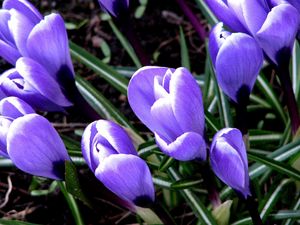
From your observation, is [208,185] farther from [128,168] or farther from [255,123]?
[255,123]

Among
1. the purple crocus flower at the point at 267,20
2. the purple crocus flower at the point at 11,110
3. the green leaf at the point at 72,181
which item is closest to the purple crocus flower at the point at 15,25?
the purple crocus flower at the point at 11,110

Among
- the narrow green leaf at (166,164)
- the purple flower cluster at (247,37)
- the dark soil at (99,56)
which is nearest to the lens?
the purple flower cluster at (247,37)

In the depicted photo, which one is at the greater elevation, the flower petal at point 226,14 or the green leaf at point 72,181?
the flower petal at point 226,14

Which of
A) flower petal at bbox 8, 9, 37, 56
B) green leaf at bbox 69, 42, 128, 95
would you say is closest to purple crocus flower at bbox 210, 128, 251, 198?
flower petal at bbox 8, 9, 37, 56

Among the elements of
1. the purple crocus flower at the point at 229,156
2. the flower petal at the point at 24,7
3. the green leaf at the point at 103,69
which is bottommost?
the green leaf at the point at 103,69

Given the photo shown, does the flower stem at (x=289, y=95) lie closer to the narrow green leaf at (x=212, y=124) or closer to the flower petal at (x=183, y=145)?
the narrow green leaf at (x=212, y=124)

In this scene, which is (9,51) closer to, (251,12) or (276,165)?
(251,12)
